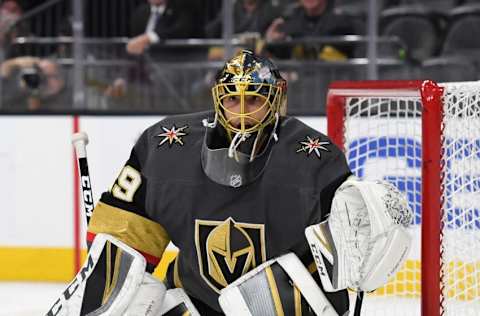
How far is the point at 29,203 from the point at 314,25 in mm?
1514

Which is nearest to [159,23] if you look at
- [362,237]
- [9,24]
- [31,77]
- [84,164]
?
[31,77]

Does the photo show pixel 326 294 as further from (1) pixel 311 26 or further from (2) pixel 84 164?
(1) pixel 311 26

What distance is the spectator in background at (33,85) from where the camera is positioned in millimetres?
5527

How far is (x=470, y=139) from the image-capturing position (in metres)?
2.94

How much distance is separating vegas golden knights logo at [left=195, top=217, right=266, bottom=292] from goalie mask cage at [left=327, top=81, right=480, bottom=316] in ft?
1.40

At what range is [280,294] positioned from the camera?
2.39m

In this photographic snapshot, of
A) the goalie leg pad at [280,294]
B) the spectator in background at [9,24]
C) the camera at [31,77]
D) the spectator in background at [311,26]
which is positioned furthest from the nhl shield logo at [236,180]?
the spectator in background at [9,24]

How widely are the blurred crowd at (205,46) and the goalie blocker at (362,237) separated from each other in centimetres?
303

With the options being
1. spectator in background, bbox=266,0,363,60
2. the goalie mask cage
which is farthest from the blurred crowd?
the goalie mask cage

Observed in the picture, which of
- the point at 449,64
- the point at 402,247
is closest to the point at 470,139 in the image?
the point at 402,247

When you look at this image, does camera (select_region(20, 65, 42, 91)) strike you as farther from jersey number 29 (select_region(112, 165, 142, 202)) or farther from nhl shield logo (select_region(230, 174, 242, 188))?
nhl shield logo (select_region(230, 174, 242, 188))

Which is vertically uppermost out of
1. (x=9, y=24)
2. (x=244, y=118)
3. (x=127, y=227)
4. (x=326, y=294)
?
(x=9, y=24)

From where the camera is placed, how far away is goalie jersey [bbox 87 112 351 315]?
2451mm

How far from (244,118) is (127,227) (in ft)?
1.14
